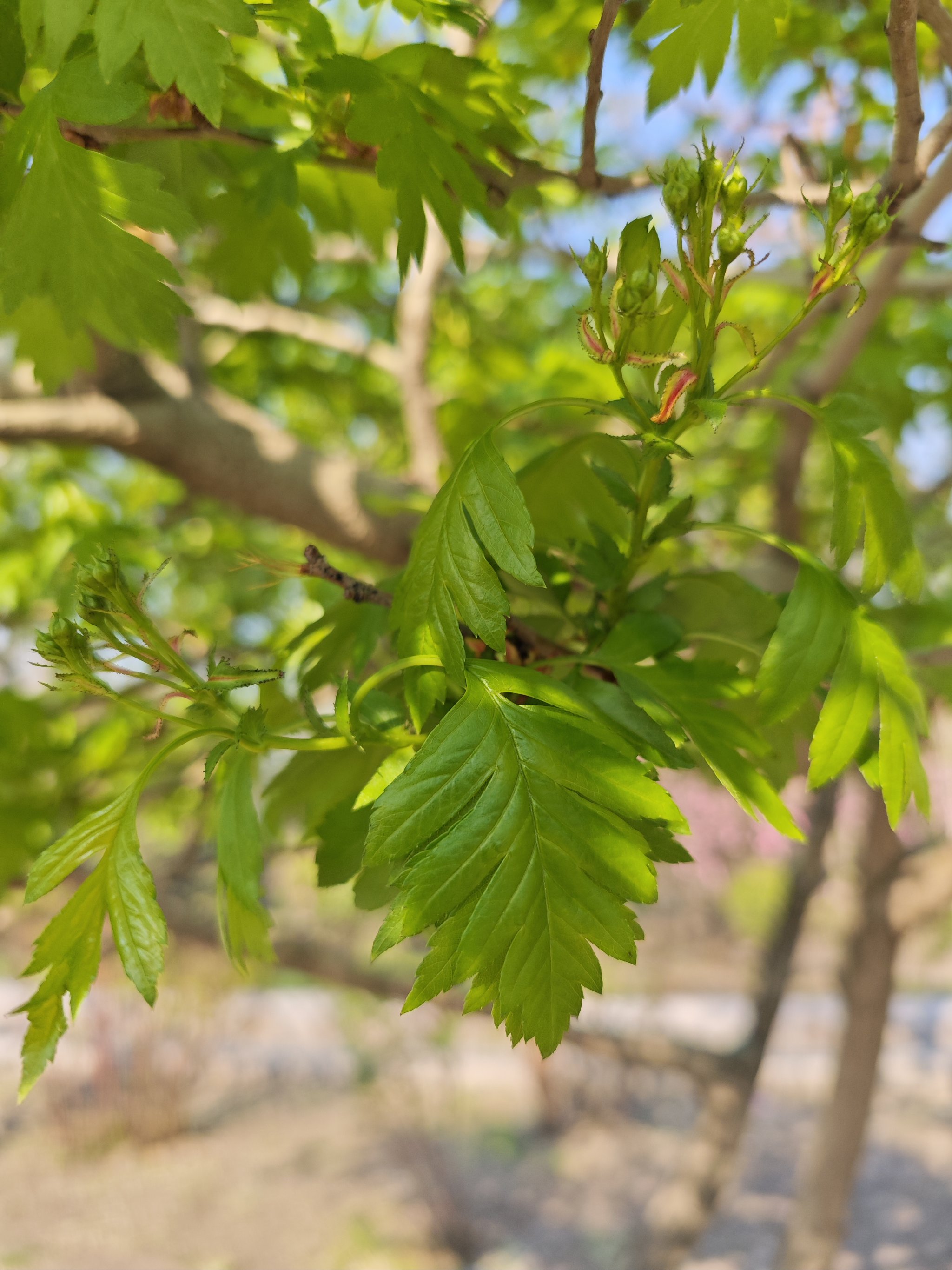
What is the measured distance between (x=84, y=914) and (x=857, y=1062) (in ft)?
7.97

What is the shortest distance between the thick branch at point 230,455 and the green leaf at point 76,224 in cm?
94

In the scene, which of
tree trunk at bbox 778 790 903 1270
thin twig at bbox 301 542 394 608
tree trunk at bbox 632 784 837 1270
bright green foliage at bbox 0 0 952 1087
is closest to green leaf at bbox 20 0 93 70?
bright green foliage at bbox 0 0 952 1087

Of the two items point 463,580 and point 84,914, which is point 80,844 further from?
point 463,580

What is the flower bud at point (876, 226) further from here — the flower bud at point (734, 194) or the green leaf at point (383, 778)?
the green leaf at point (383, 778)

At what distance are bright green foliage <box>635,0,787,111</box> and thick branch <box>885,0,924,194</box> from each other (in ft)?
0.27

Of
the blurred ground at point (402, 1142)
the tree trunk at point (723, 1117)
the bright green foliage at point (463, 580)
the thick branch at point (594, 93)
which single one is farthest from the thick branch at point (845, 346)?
the blurred ground at point (402, 1142)

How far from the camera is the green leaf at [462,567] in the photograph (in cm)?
54

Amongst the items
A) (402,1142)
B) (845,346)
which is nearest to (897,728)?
(845,346)

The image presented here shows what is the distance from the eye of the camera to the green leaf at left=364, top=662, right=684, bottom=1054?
1.60 feet

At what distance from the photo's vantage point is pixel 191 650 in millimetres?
2555

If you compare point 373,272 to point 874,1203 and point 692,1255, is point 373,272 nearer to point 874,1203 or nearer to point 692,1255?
point 692,1255

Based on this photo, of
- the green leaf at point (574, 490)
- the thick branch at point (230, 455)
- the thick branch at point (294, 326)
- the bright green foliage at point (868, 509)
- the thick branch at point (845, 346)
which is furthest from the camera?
the thick branch at point (294, 326)

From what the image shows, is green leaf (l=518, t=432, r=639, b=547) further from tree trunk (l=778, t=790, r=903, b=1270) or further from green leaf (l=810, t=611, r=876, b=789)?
tree trunk (l=778, t=790, r=903, b=1270)

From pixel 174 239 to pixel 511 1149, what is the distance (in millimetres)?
5892
